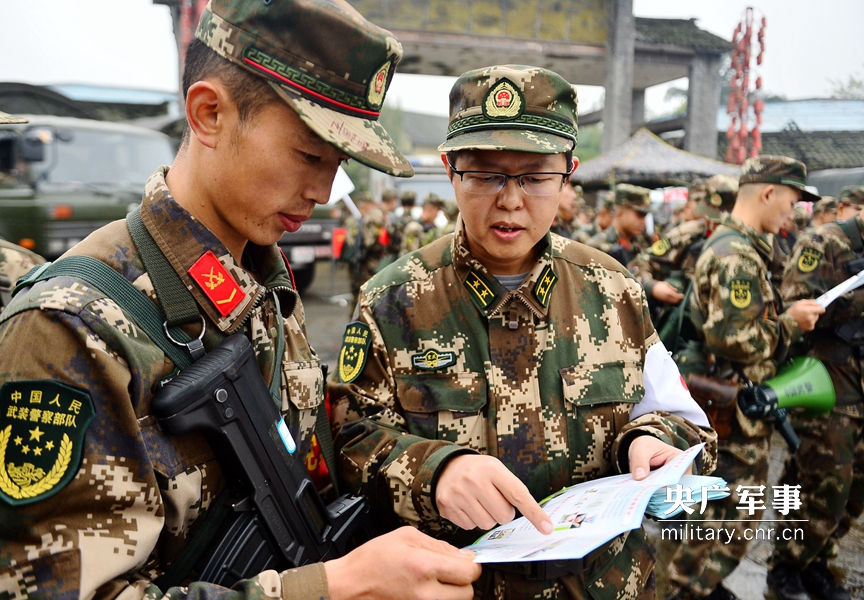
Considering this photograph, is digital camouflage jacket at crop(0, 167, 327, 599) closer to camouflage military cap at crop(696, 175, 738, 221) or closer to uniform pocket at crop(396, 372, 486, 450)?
uniform pocket at crop(396, 372, 486, 450)

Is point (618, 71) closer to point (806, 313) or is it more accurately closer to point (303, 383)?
point (806, 313)

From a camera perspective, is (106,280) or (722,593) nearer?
(106,280)

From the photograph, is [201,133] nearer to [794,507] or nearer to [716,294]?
[716,294]

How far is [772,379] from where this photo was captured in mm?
3195

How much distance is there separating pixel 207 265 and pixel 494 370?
760mm

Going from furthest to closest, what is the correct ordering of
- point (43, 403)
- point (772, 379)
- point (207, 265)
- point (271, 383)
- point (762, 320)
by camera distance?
1. point (772, 379)
2. point (762, 320)
3. point (271, 383)
4. point (207, 265)
5. point (43, 403)

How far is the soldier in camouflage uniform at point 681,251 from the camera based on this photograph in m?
4.57

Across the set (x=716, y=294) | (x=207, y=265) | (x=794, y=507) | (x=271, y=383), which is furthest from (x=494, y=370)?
(x=794, y=507)

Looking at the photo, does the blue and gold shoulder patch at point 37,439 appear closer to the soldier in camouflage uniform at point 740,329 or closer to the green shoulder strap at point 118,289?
the green shoulder strap at point 118,289

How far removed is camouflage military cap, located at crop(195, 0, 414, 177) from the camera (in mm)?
1008

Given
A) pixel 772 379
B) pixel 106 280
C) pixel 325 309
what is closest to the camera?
pixel 106 280

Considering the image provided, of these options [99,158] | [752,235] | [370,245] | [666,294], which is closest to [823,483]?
[752,235]

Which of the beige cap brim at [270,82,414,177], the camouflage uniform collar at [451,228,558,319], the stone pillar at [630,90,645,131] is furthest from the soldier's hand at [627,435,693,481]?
the stone pillar at [630,90,645,131]

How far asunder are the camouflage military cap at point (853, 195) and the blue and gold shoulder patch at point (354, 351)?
16.2ft
